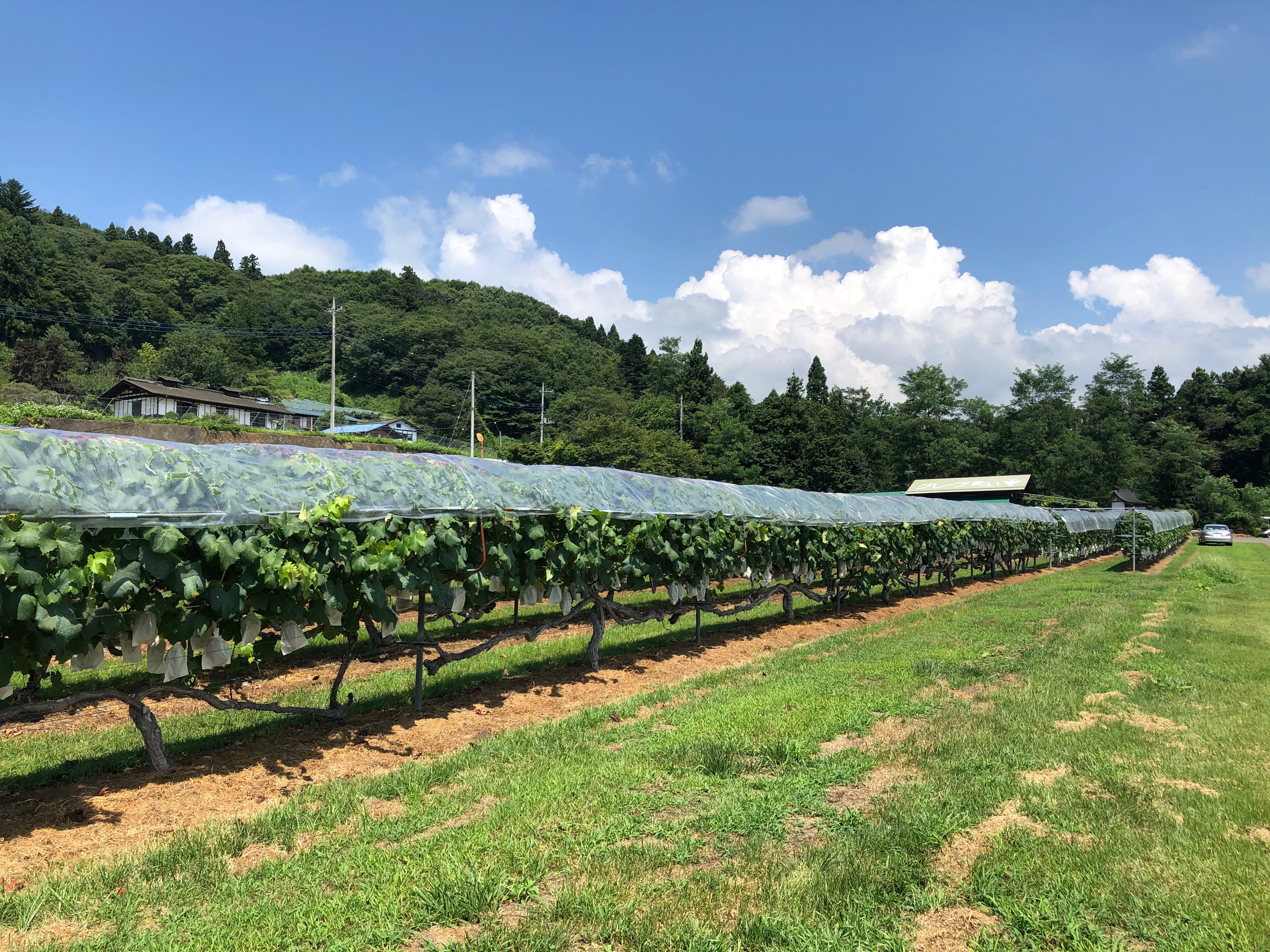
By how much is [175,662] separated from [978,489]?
150ft

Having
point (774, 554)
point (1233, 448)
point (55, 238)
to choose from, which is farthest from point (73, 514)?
point (55, 238)

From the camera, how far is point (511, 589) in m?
7.34

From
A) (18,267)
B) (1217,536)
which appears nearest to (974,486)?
(1217,536)

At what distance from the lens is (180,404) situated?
186 feet

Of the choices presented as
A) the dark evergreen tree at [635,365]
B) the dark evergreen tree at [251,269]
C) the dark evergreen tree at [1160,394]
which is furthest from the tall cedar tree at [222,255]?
the dark evergreen tree at [1160,394]

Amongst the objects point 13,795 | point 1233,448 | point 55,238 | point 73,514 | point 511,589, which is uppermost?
point 55,238

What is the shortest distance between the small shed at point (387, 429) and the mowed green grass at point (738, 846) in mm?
57427

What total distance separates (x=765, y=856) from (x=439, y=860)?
1744 millimetres

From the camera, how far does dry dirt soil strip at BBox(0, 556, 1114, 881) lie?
3904 mm

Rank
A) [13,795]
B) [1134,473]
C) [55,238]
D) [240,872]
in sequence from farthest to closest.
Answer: [55,238], [1134,473], [13,795], [240,872]

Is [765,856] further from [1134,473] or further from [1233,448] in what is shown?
[1233,448]

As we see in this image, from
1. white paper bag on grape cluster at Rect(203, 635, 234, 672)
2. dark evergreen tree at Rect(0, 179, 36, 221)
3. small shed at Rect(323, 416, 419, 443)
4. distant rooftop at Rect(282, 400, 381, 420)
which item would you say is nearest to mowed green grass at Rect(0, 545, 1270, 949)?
white paper bag on grape cluster at Rect(203, 635, 234, 672)

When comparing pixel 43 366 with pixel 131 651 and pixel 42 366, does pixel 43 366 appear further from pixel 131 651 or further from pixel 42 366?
pixel 131 651

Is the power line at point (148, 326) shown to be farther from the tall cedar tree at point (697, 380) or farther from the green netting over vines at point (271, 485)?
the green netting over vines at point (271, 485)
